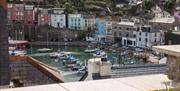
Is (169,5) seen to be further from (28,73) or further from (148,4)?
(28,73)

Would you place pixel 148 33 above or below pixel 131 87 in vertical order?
below

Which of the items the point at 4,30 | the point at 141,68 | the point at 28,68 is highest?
the point at 4,30

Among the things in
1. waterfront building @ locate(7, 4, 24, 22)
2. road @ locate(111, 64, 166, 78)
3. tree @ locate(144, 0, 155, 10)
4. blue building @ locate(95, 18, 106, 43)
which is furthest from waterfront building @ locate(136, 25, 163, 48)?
road @ locate(111, 64, 166, 78)

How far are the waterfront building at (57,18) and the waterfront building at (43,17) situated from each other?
1.09 feet

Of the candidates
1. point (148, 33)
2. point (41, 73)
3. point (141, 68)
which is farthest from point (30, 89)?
point (148, 33)

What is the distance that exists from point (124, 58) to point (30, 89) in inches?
846

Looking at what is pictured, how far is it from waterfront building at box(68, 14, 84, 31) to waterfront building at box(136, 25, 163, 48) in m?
6.12

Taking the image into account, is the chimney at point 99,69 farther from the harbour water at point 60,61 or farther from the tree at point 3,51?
the harbour water at point 60,61

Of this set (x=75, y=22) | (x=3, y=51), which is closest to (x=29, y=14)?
(x=75, y=22)

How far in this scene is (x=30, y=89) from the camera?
1.29 metres

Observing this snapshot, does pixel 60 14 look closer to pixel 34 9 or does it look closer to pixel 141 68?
pixel 34 9

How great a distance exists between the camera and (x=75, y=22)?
30.5 meters

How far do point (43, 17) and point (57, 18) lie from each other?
114 cm

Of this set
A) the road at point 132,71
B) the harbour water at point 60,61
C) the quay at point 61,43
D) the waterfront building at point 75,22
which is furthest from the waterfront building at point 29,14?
the road at point 132,71
